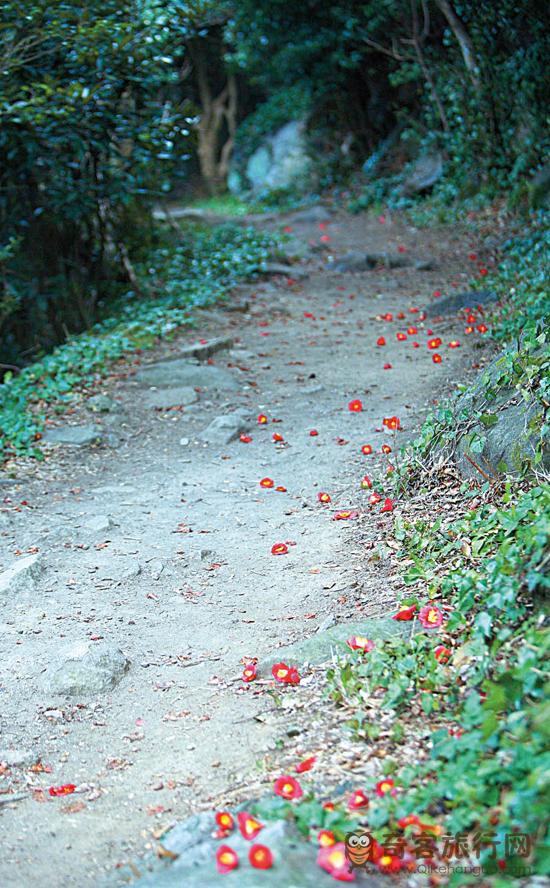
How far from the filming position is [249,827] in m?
1.92

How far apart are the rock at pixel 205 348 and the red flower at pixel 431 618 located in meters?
4.36

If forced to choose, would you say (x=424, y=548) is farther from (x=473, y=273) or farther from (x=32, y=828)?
(x=473, y=273)

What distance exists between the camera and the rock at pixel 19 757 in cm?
265

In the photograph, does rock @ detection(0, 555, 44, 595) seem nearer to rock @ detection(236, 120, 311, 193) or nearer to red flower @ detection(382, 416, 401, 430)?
red flower @ detection(382, 416, 401, 430)

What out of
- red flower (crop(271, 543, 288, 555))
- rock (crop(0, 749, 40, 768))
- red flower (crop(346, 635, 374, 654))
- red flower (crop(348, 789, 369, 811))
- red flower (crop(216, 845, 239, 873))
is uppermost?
A: red flower (crop(216, 845, 239, 873))

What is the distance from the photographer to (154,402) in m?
6.05

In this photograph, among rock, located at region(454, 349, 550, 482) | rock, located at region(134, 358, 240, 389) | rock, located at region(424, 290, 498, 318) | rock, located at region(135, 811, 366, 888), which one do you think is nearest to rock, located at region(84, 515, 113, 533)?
rock, located at region(454, 349, 550, 482)

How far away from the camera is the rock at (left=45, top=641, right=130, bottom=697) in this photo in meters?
3.00

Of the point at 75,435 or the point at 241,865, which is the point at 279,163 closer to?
the point at 75,435

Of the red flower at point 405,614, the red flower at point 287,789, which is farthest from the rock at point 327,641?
the red flower at point 287,789

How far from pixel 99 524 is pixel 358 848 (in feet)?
9.07

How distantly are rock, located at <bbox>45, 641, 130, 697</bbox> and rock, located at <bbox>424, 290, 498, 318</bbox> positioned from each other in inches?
195

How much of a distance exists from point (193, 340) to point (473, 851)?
5.80 m

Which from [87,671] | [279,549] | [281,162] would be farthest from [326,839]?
[281,162]
